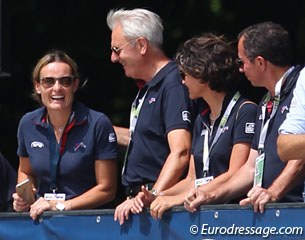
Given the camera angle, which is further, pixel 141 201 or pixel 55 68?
pixel 55 68

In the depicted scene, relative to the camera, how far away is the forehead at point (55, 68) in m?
7.36

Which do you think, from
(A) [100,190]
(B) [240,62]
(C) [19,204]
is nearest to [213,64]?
(B) [240,62]

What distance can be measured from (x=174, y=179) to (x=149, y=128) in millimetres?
421

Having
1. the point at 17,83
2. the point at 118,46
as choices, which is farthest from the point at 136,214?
the point at 17,83

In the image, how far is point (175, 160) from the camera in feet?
23.1

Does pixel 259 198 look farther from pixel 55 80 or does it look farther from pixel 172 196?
pixel 55 80

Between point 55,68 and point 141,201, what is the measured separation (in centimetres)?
125

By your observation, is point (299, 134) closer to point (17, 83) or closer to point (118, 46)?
point (118, 46)

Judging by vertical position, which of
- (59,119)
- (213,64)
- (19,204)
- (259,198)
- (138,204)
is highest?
(213,64)

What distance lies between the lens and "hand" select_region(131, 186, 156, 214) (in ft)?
Result: 21.3

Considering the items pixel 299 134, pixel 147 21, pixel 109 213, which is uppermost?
pixel 147 21

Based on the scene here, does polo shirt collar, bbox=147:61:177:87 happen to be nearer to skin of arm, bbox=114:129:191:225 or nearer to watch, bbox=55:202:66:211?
skin of arm, bbox=114:129:191:225

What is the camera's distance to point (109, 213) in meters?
6.61

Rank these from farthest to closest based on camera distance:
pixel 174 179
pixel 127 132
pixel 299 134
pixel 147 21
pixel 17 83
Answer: pixel 17 83, pixel 127 132, pixel 147 21, pixel 174 179, pixel 299 134
